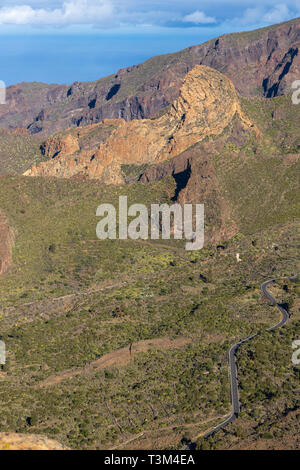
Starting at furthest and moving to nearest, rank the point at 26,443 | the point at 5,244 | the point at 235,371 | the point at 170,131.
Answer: the point at 170,131 → the point at 5,244 → the point at 235,371 → the point at 26,443

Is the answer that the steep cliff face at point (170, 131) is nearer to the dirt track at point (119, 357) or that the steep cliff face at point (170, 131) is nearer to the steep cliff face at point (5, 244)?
the steep cliff face at point (5, 244)

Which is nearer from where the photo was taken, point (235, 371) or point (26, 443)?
point (26, 443)

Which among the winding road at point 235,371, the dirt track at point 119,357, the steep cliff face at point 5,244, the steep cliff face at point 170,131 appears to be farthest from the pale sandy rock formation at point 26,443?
the steep cliff face at point 170,131

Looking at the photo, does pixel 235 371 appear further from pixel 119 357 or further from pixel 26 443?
pixel 26 443

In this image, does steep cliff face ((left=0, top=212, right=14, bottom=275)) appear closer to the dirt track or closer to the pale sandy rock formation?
the dirt track

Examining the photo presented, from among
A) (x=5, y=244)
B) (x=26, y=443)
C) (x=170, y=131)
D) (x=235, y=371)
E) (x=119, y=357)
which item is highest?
(x=170, y=131)

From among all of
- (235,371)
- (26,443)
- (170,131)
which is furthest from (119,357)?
(170,131)
